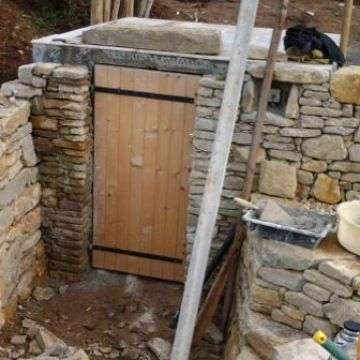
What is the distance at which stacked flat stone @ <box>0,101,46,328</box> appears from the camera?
5.02 m

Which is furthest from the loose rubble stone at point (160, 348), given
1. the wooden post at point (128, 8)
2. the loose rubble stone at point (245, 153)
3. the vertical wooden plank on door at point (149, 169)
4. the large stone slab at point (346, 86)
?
the wooden post at point (128, 8)

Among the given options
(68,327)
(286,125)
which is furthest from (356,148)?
(68,327)

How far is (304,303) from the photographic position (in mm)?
4199

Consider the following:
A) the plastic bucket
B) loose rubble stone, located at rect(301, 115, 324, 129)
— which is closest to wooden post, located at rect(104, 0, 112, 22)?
loose rubble stone, located at rect(301, 115, 324, 129)

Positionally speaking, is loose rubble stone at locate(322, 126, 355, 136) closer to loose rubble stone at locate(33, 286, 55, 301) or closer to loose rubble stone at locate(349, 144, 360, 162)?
loose rubble stone at locate(349, 144, 360, 162)

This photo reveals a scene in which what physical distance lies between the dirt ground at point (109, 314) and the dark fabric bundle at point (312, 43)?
253cm

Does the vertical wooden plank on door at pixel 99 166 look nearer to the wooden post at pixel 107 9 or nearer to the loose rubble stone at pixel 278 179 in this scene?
the loose rubble stone at pixel 278 179

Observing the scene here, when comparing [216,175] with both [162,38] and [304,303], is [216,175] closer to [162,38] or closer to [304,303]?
[304,303]

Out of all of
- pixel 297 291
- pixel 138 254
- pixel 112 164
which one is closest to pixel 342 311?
pixel 297 291

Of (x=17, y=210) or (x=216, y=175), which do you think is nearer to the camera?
(x=216, y=175)

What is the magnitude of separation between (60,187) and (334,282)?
108 inches

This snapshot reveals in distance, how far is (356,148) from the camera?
4.91 metres

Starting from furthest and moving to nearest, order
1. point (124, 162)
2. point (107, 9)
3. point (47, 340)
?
point (107, 9) < point (124, 162) < point (47, 340)

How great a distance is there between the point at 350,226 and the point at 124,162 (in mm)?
2299
